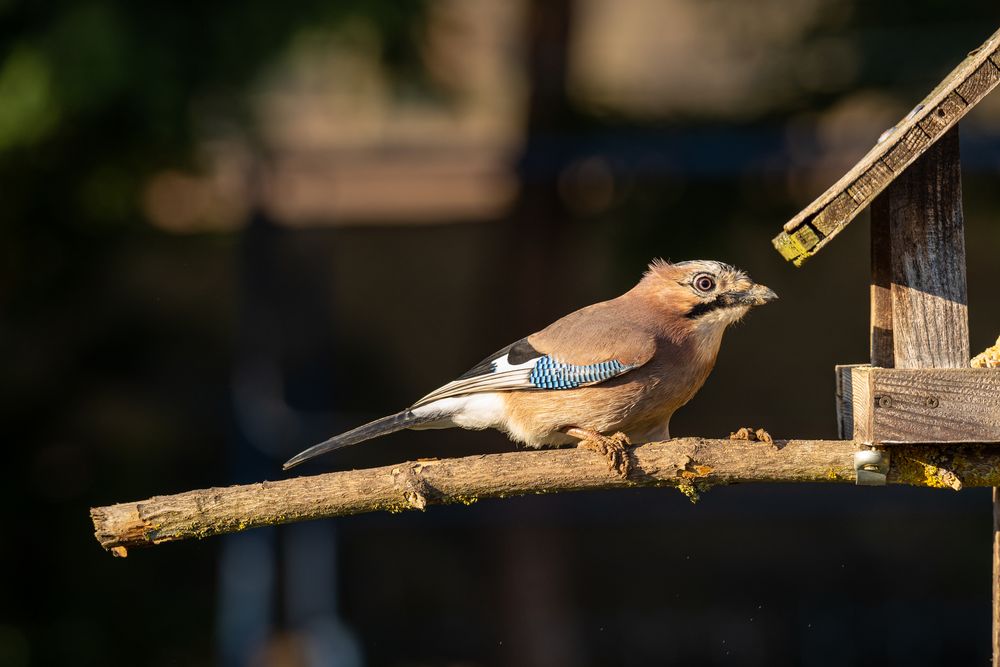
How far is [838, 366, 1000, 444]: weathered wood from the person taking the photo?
3916 millimetres

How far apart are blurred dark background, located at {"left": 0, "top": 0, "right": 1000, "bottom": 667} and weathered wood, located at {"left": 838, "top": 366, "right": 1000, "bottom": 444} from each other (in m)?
4.83

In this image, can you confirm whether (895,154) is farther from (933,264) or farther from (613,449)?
(613,449)

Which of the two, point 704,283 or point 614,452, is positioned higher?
point 704,283

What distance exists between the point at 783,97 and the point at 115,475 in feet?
19.5

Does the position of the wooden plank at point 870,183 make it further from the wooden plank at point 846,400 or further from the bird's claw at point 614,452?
the bird's claw at point 614,452

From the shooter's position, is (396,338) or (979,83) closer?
(979,83)

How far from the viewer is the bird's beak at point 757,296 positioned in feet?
16.1

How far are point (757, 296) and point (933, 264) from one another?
3.25 feet

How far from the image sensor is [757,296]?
195 inches

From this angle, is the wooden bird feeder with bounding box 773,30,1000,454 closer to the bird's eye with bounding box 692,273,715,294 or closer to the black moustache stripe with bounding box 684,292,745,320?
the black moustache stripe with bounding box 684,292,745,320

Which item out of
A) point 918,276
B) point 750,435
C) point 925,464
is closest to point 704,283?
point 750,435

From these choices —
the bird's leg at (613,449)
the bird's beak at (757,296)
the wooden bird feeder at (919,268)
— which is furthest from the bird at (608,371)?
the wooden bird feeder at (919,268)

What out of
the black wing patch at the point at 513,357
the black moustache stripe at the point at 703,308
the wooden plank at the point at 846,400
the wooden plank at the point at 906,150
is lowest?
the wooden plank at the point at 846,400

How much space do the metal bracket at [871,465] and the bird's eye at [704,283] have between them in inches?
50.9
